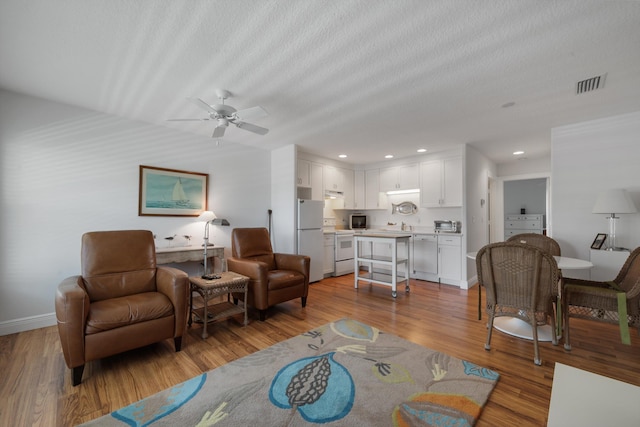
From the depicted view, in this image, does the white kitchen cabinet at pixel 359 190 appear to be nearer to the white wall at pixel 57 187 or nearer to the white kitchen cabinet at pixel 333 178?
the white kitchen cabinet at pixel 333 178

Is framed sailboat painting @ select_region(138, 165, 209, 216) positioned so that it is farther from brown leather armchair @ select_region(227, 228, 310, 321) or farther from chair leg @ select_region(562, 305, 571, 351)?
chair leg @ select_region(562, 305, 571, 351)

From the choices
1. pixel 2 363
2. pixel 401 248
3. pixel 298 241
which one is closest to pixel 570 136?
pixel 401 248

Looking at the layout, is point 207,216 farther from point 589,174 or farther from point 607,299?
point 589,174

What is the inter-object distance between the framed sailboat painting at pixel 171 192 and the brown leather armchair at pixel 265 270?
36.2 inches

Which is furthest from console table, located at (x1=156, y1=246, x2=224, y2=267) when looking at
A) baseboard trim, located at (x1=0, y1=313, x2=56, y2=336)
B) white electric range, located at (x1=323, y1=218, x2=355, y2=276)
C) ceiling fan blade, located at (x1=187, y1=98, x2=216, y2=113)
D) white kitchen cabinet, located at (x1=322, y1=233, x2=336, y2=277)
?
white electric range, located at (x1=323, y1=218, x2=355, y2=276)

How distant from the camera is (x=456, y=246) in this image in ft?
15.2

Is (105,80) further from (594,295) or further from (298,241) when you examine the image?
(594,295)

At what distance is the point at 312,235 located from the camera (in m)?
4.79

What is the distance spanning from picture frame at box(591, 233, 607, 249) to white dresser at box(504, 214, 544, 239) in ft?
16.7

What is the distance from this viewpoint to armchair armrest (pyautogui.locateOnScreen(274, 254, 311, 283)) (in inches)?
138

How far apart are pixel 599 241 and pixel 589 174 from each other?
89cm

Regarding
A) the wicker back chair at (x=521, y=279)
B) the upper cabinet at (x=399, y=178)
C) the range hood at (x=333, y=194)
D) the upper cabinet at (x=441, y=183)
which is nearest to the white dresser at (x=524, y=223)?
the upper cabinet at (x=441, y=183)

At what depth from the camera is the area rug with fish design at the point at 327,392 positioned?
154 centimetres

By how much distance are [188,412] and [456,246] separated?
4.47m
